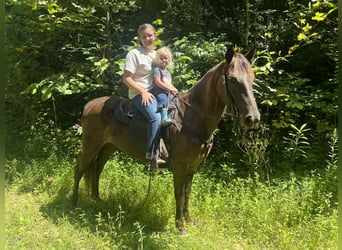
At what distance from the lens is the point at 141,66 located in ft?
9.99

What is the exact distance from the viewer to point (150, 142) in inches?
118

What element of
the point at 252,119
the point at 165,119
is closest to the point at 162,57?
the point at 165,119

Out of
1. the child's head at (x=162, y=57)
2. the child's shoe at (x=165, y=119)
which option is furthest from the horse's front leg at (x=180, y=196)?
the child's head at (x=162, y=57)

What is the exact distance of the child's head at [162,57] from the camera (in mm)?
2932

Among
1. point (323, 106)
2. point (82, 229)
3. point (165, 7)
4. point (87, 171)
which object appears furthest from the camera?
point (165, 7)

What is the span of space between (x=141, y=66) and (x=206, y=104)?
946mm

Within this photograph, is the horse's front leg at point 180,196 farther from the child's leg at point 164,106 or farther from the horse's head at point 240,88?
the horse's head at point 240,88

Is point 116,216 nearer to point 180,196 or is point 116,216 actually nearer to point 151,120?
point 180,196

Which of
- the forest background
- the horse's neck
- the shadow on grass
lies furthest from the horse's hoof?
the horse's neck

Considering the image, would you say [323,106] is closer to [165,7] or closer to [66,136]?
[165,7]

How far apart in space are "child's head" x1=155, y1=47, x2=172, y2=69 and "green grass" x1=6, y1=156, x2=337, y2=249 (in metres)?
2.02

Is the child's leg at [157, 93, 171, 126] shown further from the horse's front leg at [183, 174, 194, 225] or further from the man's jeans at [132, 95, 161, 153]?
the horse's front leg at [183, 174, 194, 225]

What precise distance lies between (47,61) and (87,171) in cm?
337

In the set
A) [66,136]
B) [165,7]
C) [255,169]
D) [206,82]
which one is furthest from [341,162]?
[66,136]
